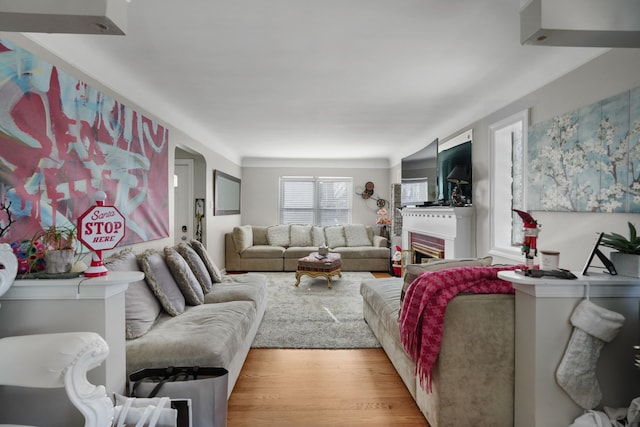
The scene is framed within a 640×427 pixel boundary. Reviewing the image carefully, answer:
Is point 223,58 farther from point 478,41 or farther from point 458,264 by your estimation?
point 458,264

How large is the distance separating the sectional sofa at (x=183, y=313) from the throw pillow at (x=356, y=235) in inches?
155

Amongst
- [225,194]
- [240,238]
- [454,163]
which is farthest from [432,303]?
[225,194]

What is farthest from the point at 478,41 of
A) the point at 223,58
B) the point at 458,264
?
the point at 223,58

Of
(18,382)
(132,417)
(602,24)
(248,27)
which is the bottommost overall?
(132,417)

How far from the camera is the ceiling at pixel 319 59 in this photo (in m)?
2.00

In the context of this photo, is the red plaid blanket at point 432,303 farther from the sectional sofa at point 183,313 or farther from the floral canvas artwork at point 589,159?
the sectional sofa at point 183,313

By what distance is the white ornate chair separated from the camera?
118 centimetres

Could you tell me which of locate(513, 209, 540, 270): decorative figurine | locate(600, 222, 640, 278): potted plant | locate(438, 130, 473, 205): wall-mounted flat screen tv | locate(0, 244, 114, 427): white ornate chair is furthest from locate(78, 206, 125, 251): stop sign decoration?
locate(438, 130, 473, 205): wall-mounted flat screen tv

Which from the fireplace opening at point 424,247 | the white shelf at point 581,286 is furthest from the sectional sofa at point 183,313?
the fireplace opening at point 424,247

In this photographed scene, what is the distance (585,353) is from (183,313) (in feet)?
7.99

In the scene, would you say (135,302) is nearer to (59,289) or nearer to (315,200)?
(59,289)

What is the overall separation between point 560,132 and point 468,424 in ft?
7.00

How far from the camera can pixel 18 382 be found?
3.98ft

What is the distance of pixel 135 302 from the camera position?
2.21 metres
